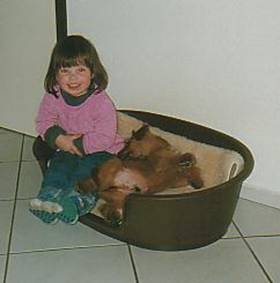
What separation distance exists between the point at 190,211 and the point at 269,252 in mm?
265

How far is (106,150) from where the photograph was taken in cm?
183

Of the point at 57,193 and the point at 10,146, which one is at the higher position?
the point at 57,193

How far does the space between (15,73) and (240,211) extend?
3.50 ft

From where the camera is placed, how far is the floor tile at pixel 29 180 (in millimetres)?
1962

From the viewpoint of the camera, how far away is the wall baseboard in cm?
185

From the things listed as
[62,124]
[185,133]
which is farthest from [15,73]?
[185,133]

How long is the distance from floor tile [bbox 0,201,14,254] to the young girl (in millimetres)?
106

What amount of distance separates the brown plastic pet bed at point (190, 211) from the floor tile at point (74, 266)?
68 mm

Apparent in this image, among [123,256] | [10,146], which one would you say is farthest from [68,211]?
[10,146]

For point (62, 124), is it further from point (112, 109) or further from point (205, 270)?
point (205, 270)

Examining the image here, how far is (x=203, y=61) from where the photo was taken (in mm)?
1866

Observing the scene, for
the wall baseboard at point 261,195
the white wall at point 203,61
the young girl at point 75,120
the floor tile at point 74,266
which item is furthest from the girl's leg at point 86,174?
the wall baseboard at point 261,195

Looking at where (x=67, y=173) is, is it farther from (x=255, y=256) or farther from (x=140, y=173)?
(x=255, y=256)

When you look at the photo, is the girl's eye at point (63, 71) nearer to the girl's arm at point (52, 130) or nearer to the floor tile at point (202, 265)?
the girl's arm at point (52, 130)
